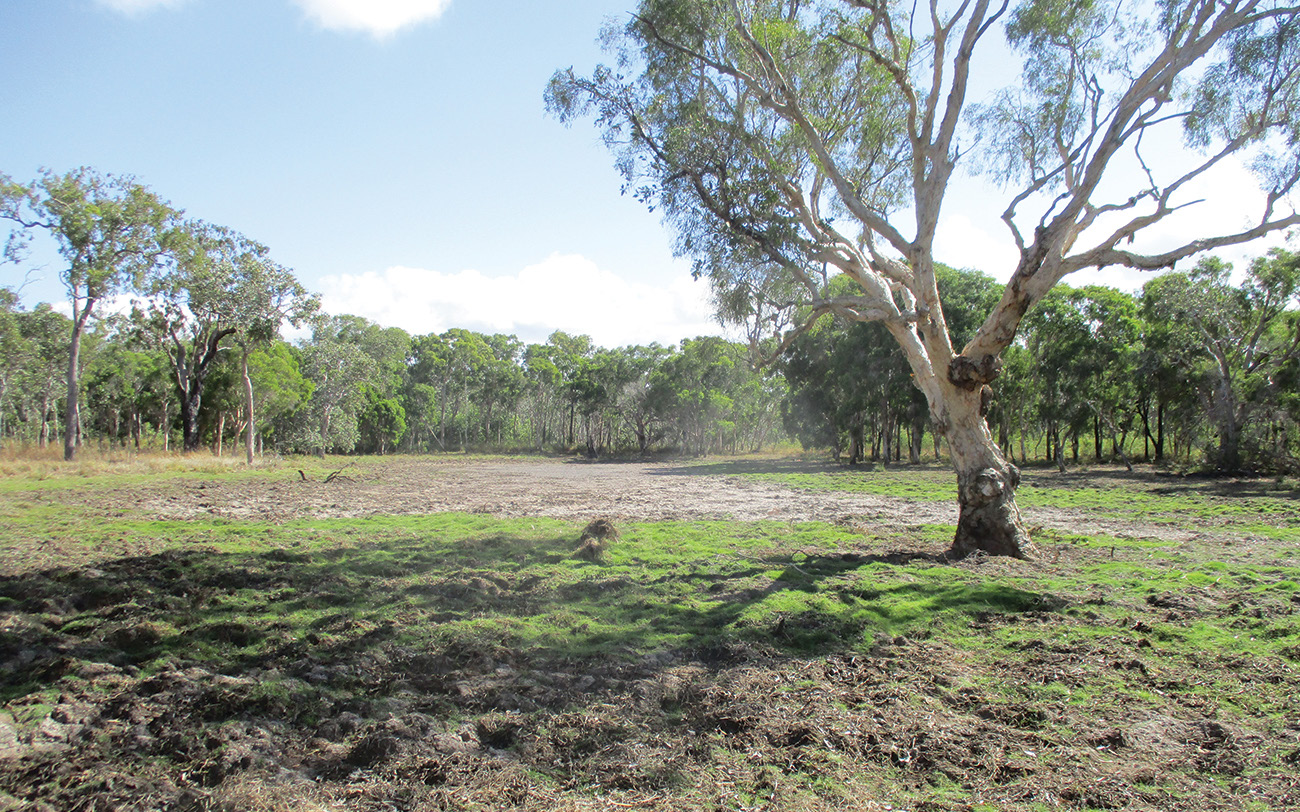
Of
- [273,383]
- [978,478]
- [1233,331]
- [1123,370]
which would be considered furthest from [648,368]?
[978,478]

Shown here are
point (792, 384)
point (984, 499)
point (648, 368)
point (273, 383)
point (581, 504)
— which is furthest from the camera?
point (648, 368)

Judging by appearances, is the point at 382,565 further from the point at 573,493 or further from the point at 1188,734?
the point at 573,493

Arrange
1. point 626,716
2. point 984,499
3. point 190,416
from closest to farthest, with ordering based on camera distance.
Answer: point 626,716, point 984,499, point 190,416

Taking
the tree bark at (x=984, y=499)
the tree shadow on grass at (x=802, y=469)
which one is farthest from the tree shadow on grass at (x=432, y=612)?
the tree shadow on grass at (x=802, y=469)

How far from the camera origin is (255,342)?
98.2 feet

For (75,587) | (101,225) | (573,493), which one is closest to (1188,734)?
(75,587)

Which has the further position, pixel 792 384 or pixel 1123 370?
pixel 792 384

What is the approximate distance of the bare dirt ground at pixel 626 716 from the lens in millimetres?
3107

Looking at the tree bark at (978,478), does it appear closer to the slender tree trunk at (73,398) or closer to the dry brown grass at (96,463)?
the dry brown grass at (96,463)

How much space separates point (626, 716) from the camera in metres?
4.03

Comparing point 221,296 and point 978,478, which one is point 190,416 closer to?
point 221,296

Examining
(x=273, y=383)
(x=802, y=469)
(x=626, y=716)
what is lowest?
(x=802, y=469)

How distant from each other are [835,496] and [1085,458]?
100.0 feet

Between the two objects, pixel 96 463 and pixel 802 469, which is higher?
pixel 96 463
